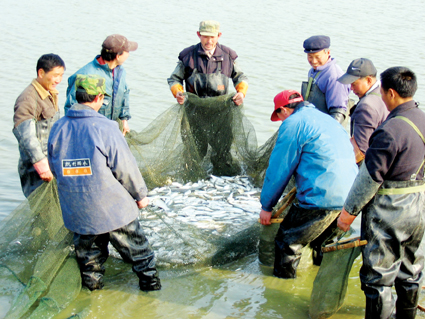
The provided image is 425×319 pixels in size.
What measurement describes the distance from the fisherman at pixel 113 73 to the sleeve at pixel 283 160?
6.97 feet

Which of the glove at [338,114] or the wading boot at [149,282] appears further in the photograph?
the glove at [338,114]

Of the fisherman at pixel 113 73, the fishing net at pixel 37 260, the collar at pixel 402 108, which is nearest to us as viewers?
the collar at pixel 402 108

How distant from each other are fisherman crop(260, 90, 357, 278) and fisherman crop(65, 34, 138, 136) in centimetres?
215

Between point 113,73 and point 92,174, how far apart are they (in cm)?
229

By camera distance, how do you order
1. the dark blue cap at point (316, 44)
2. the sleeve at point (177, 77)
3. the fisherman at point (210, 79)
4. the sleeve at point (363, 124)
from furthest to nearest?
the sleeve at point (177, 77)
the fisherman at point (210, 79)
the dark blue cap at point (316, 44)
the sleeve at point (363, 124)

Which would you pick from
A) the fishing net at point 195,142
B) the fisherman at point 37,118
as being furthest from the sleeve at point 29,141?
the fishing net at point 195,142

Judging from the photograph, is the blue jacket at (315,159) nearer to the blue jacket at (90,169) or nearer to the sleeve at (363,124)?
the sleeve at (363,124)

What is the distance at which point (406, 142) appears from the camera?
328 cm

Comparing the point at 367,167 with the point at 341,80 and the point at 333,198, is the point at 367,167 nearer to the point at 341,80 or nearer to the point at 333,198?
the point at 333,198

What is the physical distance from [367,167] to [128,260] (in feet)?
7.32

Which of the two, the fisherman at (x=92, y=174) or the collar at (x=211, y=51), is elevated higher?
the collar at (x=211, y=51)

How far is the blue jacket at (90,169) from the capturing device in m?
3.74

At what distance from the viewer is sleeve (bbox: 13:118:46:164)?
15.1 ft

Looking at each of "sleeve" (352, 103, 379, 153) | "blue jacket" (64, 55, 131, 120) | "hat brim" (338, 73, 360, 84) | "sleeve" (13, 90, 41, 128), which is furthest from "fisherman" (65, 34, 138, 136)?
"sleeve" (352, 103, 379, 153)
